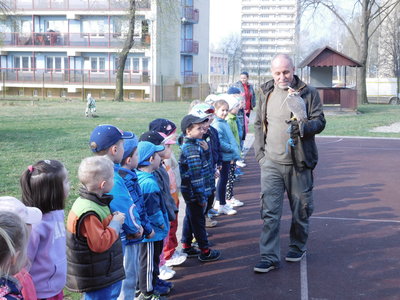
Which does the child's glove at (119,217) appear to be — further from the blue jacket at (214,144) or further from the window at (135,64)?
the window at (135,64)

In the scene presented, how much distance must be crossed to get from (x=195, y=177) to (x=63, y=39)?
50.1 metres

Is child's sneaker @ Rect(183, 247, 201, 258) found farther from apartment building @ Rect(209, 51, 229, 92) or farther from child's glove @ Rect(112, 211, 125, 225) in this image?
apartment building @ Rect(209, 51, 229, 92)

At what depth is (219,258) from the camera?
643cm

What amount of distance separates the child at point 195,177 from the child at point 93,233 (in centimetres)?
210

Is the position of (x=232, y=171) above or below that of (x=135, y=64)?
below

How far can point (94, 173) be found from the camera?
396cm

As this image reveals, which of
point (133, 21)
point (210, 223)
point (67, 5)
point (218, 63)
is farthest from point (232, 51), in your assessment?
point (210, 223)

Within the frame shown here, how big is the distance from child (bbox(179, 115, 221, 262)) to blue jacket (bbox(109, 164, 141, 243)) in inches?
68.7

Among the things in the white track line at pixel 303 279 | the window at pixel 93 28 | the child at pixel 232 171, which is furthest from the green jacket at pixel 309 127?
the window at pixel 93 28

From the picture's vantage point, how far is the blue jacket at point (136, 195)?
180 inches

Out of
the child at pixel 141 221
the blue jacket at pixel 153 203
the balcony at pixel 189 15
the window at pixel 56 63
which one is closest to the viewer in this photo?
the child at pixel 141 221

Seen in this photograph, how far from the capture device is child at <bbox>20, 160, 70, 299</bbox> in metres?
3.57

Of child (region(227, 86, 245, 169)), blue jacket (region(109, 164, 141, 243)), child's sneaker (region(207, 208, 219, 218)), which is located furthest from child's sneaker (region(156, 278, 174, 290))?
child (region(227, 86, 245, 169))

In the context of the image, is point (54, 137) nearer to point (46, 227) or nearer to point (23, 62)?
point (46, 227)
